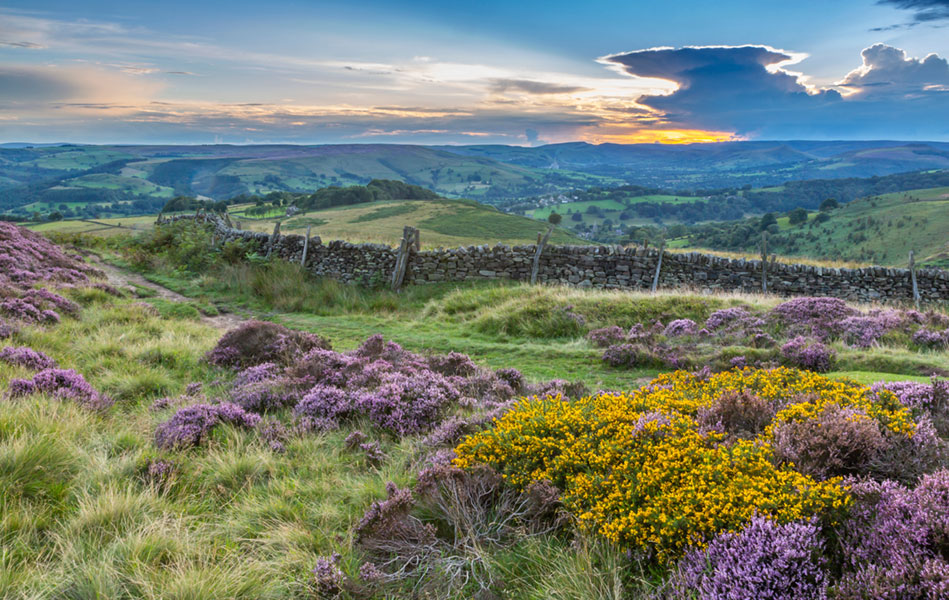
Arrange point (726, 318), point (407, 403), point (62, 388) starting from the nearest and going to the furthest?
point (62, 388)
point (407, 403)
point (726, 318)

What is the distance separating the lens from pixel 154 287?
769 inches

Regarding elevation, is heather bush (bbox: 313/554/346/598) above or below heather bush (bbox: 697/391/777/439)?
below

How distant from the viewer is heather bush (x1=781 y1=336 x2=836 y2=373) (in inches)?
348

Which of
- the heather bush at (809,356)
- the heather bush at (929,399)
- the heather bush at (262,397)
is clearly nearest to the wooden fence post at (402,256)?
the heather bush at (262,397)

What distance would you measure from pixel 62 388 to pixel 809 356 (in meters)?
11.1

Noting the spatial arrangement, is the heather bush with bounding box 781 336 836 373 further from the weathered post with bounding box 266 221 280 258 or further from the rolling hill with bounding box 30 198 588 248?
the rolling hill with bounding box 30 198 588 248

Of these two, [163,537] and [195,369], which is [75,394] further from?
[163,537]

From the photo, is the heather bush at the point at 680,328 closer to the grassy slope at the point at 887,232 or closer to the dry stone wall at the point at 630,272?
Answer: the dry stone wall at the point at 630,272

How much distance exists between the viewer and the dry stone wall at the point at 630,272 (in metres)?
18.7

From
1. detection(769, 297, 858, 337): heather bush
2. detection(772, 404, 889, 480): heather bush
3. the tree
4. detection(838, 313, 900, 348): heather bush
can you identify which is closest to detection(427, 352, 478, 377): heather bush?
detection(772, 404, 889, 480): heather bush

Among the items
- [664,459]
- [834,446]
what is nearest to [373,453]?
[664,459]

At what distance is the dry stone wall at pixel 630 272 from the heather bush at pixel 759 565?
16406 millimetres

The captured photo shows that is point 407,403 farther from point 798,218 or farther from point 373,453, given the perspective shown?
point 798,218

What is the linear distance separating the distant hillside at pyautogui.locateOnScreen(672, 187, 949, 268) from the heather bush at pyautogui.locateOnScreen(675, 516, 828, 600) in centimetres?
7831
